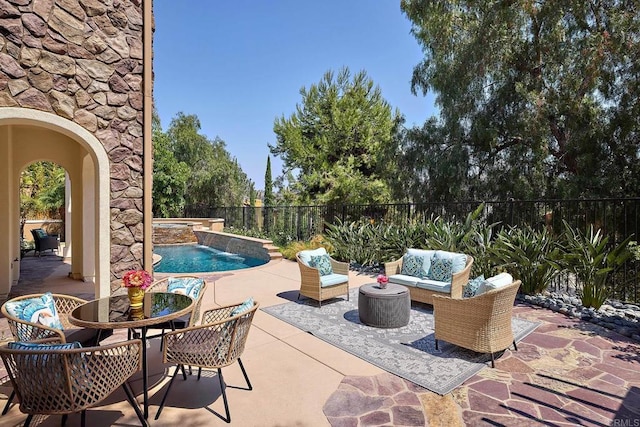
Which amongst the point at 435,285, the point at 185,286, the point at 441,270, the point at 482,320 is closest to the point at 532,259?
the point at 441,270

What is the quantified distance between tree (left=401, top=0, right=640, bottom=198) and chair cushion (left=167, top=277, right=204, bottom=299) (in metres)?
11.2

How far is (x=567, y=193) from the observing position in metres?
10.8

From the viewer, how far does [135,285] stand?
3.09 metres

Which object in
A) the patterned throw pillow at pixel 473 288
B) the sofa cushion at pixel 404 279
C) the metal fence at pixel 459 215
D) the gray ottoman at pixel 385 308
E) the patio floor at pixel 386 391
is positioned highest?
the metal fence at pixel 459 215

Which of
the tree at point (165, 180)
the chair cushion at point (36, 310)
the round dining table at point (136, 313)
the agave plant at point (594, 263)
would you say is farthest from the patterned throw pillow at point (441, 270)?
the tree at point (165, 180)

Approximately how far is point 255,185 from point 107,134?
23.5 m

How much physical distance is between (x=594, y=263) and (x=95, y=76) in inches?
310

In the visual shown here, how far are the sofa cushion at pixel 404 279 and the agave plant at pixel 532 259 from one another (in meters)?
1.86

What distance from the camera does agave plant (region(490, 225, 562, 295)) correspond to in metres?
6.26

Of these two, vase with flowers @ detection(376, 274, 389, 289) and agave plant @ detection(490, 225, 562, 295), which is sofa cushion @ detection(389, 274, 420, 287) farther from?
agave plant @ detection(490, 225, 562, 295)

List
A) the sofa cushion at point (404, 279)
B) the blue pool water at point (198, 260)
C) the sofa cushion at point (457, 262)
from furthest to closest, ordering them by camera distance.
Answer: the blue pool water at point (198, 260)
the sofa cushion at point (404, 279)
the sofa cushion at point (457, 262)

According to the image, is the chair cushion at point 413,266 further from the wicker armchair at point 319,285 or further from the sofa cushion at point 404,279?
the wicker armchair at point 319,285

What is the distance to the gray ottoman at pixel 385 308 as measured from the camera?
4844mm

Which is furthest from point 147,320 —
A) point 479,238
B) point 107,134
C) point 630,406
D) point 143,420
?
point 479,238
